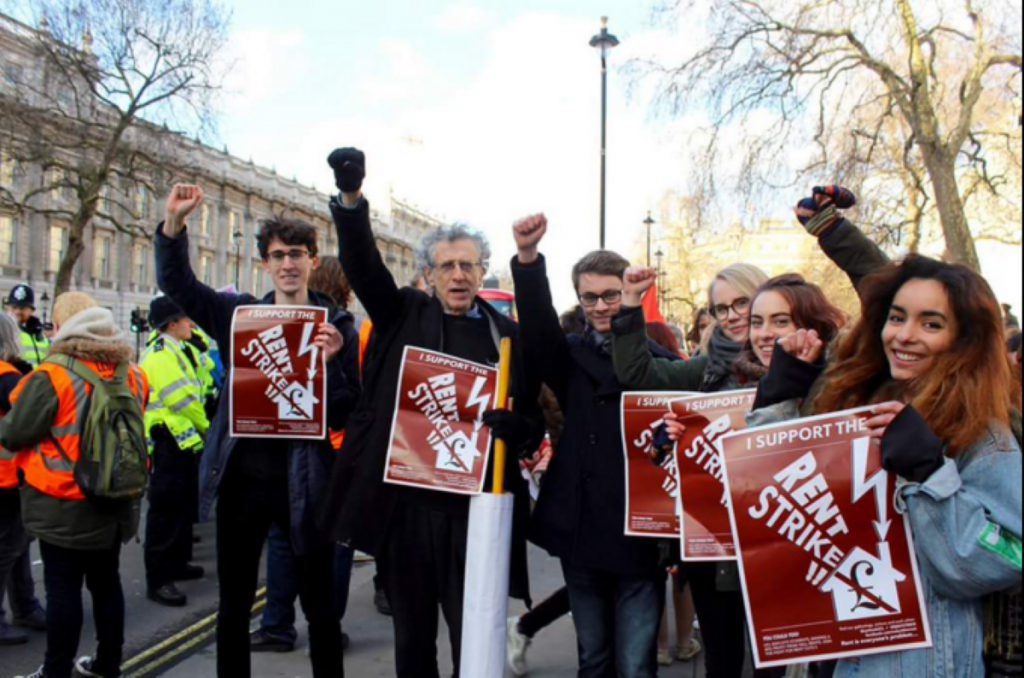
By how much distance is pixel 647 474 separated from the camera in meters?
3.43

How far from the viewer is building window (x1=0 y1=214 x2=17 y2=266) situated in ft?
158

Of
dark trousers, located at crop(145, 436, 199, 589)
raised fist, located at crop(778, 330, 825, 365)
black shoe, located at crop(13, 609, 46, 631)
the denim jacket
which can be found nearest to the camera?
the denim jacket

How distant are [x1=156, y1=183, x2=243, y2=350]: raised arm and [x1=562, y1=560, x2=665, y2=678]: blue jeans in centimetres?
184

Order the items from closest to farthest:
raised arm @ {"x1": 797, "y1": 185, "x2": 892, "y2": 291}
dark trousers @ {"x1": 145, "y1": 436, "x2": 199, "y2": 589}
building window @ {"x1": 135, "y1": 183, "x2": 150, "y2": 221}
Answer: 1. raised arm @ {"x1": 797, "y1": 185, "x2": 892, "y2": 291}
2. dark trousers @ {"x1": 145, "y1": 436, "x2": 199, "y2": 589}
3. building window @ {"x1": 135, "y1": 183, "x2": 150, "y2": 221}

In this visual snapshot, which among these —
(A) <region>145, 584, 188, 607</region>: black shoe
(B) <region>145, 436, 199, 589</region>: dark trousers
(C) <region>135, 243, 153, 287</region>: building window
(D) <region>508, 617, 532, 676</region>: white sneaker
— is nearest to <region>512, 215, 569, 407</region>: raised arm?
(D) <region>508, 617, 532, 676</region>: white sneaker

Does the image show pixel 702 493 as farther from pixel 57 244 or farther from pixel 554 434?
pixel 57 244

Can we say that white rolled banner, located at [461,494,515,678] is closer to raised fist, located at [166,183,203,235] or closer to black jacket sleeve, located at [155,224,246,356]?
black jacket sleeve, located at [155,224,246,356]

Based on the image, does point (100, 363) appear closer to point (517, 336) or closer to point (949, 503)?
point (517, 336)

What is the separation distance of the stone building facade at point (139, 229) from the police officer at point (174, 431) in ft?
75.5

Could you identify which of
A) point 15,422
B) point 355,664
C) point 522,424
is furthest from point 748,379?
point 15,422

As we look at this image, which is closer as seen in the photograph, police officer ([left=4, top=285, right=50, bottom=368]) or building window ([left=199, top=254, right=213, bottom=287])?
police officer ([left=4, top=285, right=50, bottom=368])

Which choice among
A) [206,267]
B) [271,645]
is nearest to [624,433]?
[271,645]

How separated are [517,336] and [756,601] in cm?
→ 143

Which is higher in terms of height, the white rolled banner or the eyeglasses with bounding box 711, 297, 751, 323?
the eyeglasses with bounding box 711, 297, 751, 323
